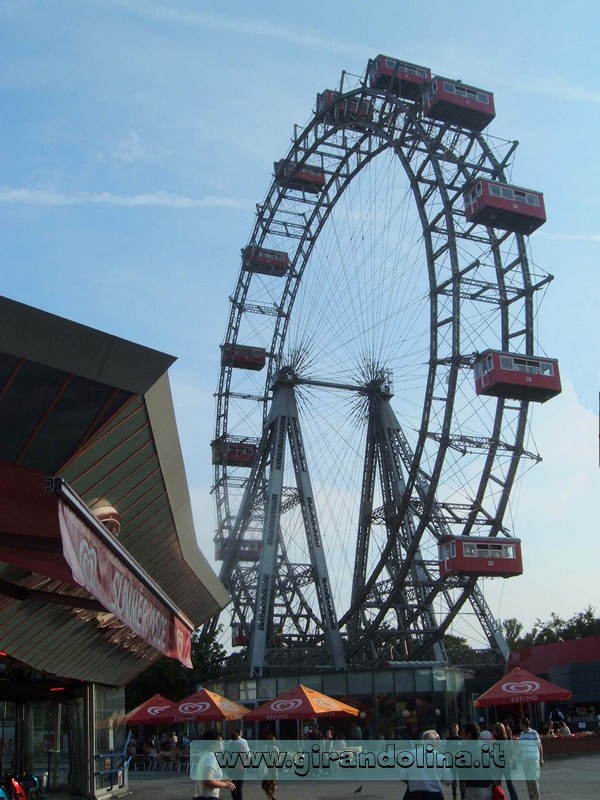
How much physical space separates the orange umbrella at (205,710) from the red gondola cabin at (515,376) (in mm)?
15718

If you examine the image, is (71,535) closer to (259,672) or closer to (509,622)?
(259,672)

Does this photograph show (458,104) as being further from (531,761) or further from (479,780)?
(479,780)

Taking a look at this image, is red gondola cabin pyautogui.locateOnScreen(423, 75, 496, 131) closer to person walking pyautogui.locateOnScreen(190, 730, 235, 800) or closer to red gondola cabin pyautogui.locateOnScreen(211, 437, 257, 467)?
red gondola cabin pyautogui.locateOnScreen(211, 437, 257, 467)

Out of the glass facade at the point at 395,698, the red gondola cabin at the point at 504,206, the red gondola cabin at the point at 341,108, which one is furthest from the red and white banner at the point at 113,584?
the red gondola cabin at the point at 341,108

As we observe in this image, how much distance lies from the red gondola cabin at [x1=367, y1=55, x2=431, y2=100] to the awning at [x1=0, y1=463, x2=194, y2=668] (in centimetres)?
3529

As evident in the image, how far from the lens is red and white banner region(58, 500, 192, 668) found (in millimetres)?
6879

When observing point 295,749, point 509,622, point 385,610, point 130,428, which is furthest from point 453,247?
point 509,622

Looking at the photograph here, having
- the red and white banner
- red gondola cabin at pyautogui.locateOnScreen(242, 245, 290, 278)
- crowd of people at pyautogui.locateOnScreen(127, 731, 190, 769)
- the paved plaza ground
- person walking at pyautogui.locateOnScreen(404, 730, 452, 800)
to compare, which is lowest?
crowd of people at pyautogui.locateOnScreen(127, 731, 190, 769)

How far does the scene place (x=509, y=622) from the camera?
87000mm

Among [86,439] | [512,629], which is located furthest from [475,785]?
[512,629]

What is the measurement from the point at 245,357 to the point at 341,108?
48.0 ft

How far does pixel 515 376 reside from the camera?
33.7m

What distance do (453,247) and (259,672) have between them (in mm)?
19634

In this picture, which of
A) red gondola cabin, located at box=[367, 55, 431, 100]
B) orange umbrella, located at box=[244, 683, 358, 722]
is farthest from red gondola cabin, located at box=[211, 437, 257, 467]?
orange umbrella, located at box=[244, 683, 358, 722]
